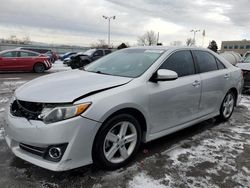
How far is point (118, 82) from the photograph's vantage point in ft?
10.9

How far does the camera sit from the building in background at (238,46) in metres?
83.1


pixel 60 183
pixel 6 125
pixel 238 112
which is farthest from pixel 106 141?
pixel 238 112

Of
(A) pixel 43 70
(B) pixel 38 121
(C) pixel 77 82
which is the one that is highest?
(C) pixel 77 82

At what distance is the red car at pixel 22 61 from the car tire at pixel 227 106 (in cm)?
1250

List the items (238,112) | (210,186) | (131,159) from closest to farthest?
(210,186) → (131,159) → (238,112)

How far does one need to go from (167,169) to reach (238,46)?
91.2 metres

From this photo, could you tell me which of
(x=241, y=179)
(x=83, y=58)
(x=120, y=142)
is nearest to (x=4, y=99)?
(x=120, y=142)

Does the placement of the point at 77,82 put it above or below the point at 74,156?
above

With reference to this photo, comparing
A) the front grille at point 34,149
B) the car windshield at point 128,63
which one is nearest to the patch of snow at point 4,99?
the car windshield at point 128,63

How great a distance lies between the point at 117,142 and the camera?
127 inches

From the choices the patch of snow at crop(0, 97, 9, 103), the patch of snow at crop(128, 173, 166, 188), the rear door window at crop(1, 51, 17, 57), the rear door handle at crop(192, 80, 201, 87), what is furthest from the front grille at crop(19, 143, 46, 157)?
the rear door window at crop(1, 51, 17, 57)

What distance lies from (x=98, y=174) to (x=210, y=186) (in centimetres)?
131

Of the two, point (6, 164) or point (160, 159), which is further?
point (160, 159)

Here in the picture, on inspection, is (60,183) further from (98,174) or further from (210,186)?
(210,186)
